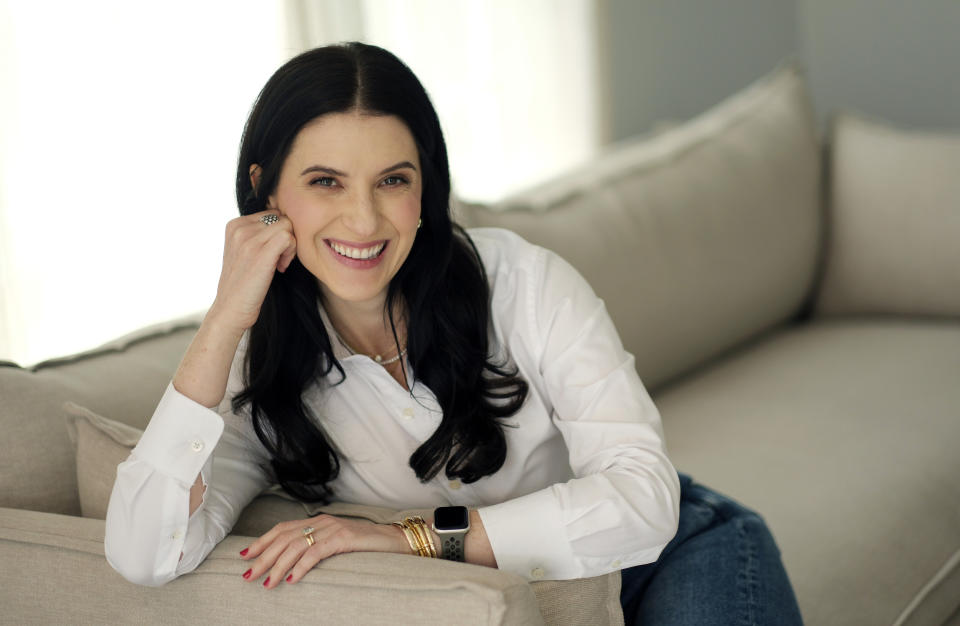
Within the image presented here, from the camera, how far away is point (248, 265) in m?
1.23

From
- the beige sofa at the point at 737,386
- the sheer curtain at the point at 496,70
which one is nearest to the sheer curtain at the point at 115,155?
the sheer curtain at the point at 496,70

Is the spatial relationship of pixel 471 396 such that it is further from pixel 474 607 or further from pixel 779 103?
pixel 779 103

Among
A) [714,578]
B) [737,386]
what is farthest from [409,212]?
[737,386]

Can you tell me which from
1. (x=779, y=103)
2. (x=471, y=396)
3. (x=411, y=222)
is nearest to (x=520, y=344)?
(x=471, y=396)

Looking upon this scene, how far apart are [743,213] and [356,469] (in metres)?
1.28

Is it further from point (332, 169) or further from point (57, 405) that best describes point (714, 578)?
point (57, 405)

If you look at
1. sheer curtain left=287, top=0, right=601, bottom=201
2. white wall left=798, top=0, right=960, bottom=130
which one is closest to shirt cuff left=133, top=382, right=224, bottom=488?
sheer curtain left=287, top=0, right=601, bottom=201

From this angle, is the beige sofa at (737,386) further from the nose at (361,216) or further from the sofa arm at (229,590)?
the nose at (361,216)

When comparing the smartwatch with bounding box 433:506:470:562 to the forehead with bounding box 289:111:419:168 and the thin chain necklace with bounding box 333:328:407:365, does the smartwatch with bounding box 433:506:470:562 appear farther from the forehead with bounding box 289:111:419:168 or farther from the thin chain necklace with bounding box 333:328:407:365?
the forehead with bounding box 289:111:419:168

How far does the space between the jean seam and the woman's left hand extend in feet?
1.48

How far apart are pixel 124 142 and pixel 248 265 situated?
833mm

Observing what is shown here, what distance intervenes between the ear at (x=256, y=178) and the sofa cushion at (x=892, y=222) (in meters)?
1.69

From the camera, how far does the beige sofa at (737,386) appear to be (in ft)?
3.71

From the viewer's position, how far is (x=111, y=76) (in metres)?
1.87
